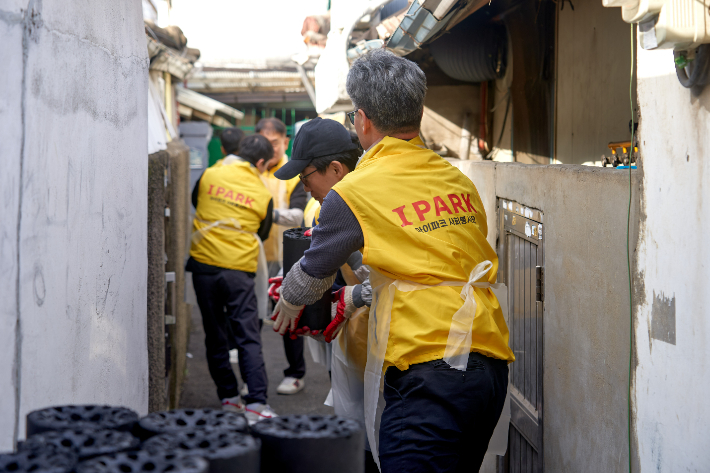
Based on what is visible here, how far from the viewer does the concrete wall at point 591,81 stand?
4.23 meters

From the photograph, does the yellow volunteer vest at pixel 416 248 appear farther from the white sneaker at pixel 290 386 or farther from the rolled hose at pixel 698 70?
the white sneaker at pixel 290 386

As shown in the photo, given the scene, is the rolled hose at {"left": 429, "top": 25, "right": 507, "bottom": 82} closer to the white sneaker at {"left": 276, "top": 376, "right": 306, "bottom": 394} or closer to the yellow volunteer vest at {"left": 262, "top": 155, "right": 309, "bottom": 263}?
the yellow volunteer vest at {"left": 262, "top": 155, "right": 309, "bottom": 263}

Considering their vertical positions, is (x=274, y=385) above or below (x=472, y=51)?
below

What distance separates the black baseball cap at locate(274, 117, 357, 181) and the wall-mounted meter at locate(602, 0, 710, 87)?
1.30m

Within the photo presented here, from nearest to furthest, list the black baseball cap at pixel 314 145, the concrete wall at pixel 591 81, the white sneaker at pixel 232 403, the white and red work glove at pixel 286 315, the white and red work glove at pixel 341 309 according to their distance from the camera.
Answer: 1. the white and red work glove at pixel 286 315
2. the white and red work glove at pixel 341 309
3. the black baseball cap at pixel 314 145
4. the concrete wall at pixel 591 81
5. the white sneaker at pixel 232 403

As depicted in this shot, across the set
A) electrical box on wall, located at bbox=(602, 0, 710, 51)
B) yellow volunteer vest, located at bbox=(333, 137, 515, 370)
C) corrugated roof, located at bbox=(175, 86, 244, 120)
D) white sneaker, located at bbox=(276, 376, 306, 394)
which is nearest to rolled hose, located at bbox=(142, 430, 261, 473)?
yellow volunteer vest, located at bbox=(333, 137, 515, 370)

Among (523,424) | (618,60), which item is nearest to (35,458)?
(523,424)

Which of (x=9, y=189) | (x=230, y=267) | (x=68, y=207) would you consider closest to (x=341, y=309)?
(x=68, y=207)

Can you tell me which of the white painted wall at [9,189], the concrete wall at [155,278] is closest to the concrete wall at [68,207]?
the white painted wall at [9,189]

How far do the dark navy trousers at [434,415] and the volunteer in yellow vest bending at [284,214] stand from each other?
13.1 ft

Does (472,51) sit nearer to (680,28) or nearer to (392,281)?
(392,281)

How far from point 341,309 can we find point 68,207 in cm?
111

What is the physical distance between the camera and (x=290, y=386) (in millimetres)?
6449

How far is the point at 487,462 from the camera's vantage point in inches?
159
